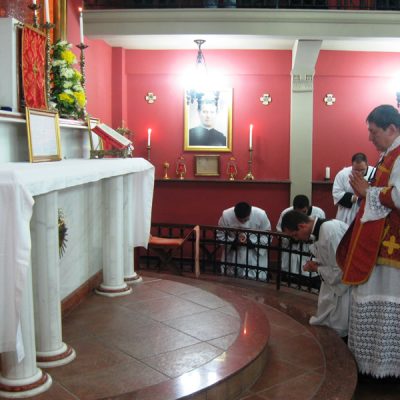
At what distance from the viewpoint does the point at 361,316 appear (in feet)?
13.2

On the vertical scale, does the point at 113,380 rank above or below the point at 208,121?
→ below

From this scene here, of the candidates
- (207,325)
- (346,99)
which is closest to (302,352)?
(207,325)

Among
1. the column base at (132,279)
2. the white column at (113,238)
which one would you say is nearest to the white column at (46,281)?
the white column at (113,238)

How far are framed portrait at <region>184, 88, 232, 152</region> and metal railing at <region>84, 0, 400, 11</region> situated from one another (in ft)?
4.72

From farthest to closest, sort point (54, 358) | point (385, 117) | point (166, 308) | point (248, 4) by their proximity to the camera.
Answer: point (248, 4) → point (166, 308) → point (385, 117) → point (54, 358)

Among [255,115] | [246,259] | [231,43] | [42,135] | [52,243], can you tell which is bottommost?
[246,259]

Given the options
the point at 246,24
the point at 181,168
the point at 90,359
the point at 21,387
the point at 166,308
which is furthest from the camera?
the point at 181,168

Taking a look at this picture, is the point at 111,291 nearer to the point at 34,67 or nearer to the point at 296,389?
the point at 296,389

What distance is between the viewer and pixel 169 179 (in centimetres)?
932

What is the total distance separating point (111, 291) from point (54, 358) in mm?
1607

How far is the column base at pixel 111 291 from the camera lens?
16.5ft

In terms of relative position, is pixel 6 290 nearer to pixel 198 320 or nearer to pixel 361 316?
pixel 198 320

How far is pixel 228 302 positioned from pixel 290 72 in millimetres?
5330

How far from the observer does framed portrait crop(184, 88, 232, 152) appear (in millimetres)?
9227
